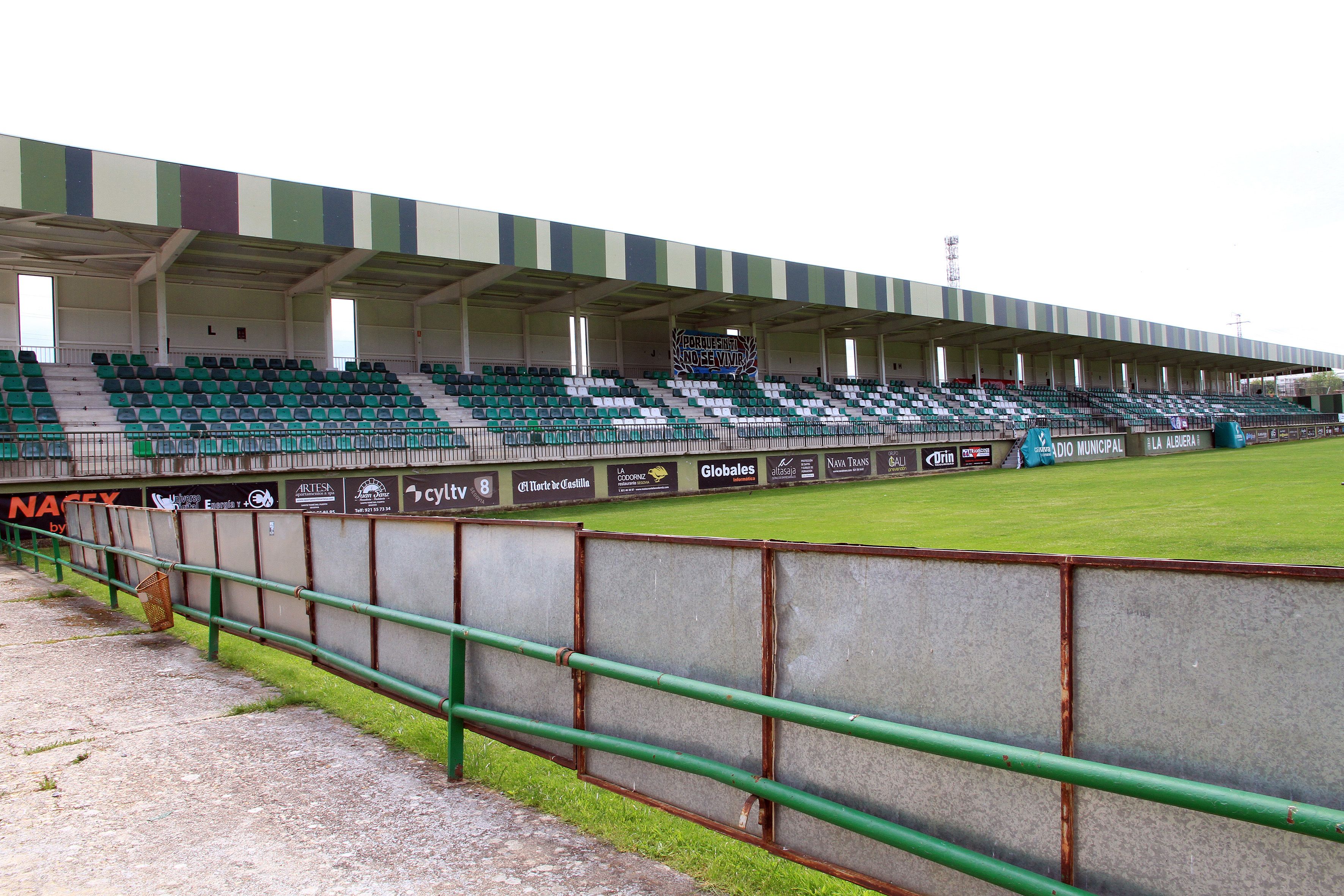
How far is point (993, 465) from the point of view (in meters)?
42.7

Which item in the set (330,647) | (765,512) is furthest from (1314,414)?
(330,647)

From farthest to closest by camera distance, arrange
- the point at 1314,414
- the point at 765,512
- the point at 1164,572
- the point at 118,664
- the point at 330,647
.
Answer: the point at 1314,414, the point at 765,512, the point at 118,664, the point at 330,647, the point at 1164,572

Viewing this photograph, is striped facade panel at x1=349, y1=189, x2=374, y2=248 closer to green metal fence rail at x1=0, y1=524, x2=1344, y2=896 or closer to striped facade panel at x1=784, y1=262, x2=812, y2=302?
striped facade panel at x1=784, y1=262, x2=812, y2=302

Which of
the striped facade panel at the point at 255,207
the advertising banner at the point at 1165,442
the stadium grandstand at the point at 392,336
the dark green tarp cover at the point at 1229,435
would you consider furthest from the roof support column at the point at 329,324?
the dark green tarp cover at the point at 1229,435

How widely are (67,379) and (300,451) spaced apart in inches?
316

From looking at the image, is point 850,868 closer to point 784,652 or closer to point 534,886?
point 784,652

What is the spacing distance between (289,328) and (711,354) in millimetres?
20649

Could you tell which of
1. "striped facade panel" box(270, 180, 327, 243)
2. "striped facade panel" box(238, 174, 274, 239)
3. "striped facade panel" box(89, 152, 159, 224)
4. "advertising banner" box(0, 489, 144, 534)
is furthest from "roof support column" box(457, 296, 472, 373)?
"advertising banner" box(0, 489, 144, 534)

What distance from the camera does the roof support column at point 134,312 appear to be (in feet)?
90.6

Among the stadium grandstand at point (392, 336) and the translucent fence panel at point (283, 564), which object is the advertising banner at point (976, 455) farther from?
the translucent fence panel at point (283, 564)

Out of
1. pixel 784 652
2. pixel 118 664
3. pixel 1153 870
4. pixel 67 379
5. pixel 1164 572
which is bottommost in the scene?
pixel 118 664

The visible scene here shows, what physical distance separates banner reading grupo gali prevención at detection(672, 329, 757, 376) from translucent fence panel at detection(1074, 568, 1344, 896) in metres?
38.3

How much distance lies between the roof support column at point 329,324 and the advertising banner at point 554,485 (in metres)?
9.26

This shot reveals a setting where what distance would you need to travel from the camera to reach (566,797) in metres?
4.60
